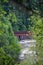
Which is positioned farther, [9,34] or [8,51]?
[9,34]

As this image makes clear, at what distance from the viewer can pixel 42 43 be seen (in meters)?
4.91

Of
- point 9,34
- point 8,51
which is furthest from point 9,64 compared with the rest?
point 9,34

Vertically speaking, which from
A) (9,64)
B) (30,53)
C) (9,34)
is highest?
(30,53)

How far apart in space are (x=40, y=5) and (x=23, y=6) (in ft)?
0.21

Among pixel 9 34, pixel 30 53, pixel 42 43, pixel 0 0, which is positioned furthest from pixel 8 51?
pixel 0 0

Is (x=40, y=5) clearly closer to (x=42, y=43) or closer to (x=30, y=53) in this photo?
(x=42, y=43)

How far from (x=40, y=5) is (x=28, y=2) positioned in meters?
0.05

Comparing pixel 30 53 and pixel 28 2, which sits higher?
pixel 28 2

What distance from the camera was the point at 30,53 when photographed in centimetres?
572

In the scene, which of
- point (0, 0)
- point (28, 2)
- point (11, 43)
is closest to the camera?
point (28, 2)

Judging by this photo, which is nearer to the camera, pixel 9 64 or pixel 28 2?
pixel 28 2

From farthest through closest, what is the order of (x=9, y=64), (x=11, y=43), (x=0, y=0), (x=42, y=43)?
1. (x=11, y=43)
2. (x=9, y=64)
3. (x=42, y=43)
4. (x=0, y=0)

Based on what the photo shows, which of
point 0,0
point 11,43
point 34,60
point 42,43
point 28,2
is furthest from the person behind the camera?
point 11,43

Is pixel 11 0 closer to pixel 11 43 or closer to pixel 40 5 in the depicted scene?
pixel 40 5
